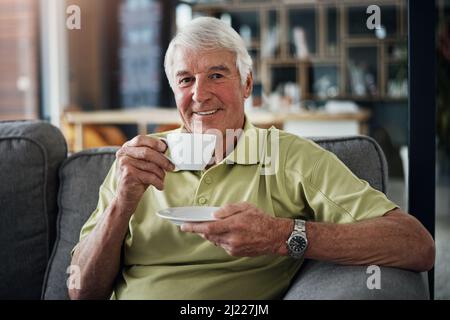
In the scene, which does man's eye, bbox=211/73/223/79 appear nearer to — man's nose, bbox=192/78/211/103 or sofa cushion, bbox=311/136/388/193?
man's nose, bbox=192/78/211/103

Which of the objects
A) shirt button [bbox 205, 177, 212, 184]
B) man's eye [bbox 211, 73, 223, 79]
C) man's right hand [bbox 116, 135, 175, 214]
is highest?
man's eye [bbox 211, 73, 223, 79]

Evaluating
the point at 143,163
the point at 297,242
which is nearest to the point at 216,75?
the point at 143,163

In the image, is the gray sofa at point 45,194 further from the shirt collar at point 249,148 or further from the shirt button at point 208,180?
the shirt button at point 208,180

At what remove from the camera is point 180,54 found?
4.15 ft

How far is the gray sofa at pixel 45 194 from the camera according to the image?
4.64ft

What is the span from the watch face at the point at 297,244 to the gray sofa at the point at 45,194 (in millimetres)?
334

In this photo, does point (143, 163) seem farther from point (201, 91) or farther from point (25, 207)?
point (25, 207)

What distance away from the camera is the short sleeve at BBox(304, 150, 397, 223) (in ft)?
3.84

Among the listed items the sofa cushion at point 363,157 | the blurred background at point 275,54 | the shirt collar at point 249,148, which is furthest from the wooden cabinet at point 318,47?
the shirt collar at point 249,148

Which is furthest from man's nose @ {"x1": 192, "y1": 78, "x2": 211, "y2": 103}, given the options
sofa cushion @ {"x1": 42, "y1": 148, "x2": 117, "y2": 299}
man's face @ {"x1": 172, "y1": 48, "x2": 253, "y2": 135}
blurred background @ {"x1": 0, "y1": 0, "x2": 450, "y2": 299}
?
blurred background @ {"x1": 0, "y1": 0, "x2": 450, "y2": 299}
